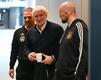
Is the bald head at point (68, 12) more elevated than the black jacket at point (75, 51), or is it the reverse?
the bald head at point (68, 12)

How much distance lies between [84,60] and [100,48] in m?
1.01

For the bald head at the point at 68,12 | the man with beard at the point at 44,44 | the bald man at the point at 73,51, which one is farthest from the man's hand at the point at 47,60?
the bald head at the point at 68,12

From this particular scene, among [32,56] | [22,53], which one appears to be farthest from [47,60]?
[22,53]

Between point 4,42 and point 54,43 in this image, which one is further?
point 4,42

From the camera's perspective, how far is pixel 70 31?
7.73 feet

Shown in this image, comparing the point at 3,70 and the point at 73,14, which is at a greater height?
the point at 73,14

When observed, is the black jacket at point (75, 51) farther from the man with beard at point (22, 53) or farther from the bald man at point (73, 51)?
the man with beard at point (22, 53)

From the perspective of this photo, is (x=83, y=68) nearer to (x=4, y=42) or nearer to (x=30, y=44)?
(x=30, y=44)

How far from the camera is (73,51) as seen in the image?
231cm

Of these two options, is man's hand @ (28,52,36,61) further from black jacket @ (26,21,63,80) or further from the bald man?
the bald man

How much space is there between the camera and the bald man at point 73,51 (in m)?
2.25

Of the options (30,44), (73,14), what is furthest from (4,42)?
(73,14)

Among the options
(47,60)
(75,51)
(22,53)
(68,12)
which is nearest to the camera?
(75,51)

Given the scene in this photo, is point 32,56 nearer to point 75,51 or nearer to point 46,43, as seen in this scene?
point 46,43
